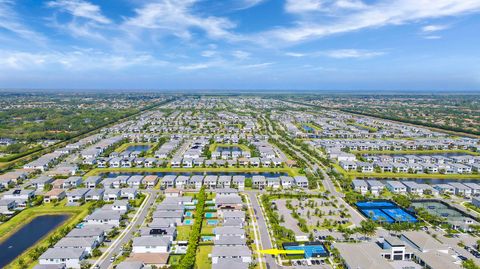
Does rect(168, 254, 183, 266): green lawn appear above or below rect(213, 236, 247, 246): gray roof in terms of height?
below

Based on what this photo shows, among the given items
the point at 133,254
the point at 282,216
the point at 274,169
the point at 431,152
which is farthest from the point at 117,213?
the point at 431,152

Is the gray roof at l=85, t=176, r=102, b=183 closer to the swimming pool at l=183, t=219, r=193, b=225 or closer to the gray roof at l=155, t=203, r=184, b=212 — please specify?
the gray roof at l=155, t=203, r=184, b=212

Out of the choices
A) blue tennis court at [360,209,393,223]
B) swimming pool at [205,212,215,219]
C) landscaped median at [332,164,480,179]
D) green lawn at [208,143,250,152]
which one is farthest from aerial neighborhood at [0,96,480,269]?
green lawn at [208,143,250,152]

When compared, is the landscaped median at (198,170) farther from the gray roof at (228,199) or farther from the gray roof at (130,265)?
the gray roof at (130,265)

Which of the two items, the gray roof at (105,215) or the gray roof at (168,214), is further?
the gray roof at (168,214)

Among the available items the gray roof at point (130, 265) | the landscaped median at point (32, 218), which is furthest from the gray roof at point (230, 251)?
the landscaped median at point (32, 218)
